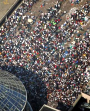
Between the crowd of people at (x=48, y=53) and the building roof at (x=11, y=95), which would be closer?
the building roof at (x=11, y=95)

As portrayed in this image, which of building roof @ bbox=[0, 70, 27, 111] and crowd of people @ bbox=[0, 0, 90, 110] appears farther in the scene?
crowd of people @ bbox=[0, 0, 90, 110]

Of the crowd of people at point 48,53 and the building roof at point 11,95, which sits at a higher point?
the crowd of people at point 48,53

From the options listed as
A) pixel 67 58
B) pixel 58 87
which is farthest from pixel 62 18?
pixel 58 87

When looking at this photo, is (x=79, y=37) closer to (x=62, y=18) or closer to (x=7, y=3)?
(x=62, y=18)

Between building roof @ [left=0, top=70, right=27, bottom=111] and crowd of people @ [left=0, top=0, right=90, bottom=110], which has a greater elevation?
crowd of people @ [left=0, top=0, right=90, bottom=110]

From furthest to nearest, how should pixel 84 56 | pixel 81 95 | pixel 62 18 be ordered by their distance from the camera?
1. pixel 62 18
2. pixel 84 56
3. pixel 81 95
